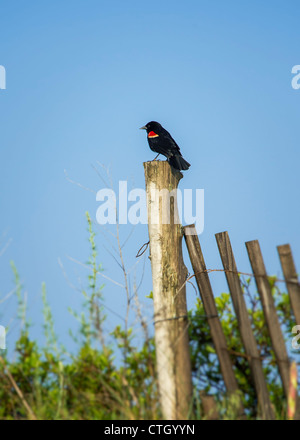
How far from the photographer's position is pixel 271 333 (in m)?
3.87

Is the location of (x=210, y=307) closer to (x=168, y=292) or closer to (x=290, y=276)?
(x=168, y=292)

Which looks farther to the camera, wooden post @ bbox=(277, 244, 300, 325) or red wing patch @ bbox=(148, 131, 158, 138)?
red wing patch @ bbox=(148, 131, 158, 138)

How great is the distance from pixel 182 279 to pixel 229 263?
49cm

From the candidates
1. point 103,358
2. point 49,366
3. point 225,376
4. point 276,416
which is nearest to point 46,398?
point 49,366

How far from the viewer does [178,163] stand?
5.06 meters

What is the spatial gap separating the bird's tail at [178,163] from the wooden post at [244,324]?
1.04m

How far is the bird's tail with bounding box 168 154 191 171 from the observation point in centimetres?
501

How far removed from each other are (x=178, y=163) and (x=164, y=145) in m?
0.83

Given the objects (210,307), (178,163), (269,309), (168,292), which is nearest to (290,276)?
(269,309)

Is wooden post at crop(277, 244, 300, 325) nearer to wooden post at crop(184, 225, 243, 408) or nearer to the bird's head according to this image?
wooden post at crop(184, 225, 243, 408)

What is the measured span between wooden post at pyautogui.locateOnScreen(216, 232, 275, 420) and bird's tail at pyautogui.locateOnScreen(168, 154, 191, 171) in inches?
41.1

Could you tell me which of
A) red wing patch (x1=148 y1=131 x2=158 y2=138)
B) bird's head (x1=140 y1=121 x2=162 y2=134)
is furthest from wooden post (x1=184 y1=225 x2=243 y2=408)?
bird's head (x1=140 y1=121 x2=162 y2=134)

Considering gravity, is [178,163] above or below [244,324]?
above
